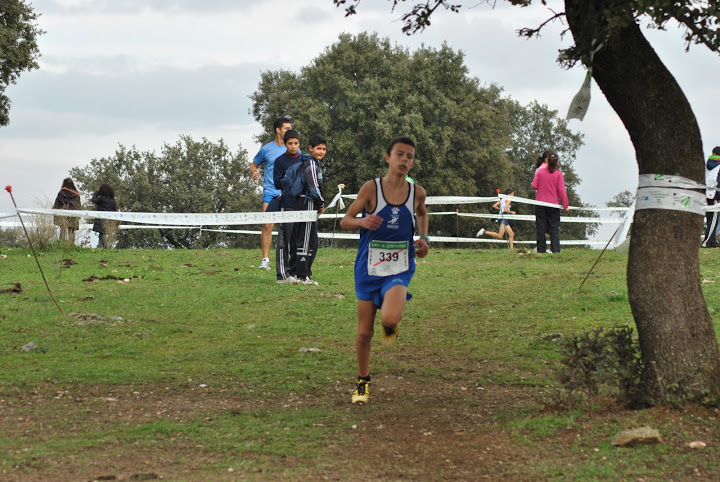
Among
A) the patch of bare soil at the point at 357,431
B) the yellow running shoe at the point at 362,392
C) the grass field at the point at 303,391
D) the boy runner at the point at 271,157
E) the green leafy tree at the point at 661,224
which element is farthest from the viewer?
the boy runner at the point at 271,157

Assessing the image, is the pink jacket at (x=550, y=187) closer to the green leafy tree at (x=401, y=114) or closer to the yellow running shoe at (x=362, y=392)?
the yellow running shoe at (x=362, y=392)

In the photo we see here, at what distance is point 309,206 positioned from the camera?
12.9 meters

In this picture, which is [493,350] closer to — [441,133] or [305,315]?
[305,315]

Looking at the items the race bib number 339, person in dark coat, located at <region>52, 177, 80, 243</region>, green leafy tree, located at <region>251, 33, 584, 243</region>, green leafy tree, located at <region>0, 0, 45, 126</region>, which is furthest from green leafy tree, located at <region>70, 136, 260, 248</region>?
the race bib number 339

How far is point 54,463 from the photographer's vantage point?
4.86m

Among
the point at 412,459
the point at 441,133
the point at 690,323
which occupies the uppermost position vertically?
the point at 441,133

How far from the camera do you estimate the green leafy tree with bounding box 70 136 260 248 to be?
5409 centimetres

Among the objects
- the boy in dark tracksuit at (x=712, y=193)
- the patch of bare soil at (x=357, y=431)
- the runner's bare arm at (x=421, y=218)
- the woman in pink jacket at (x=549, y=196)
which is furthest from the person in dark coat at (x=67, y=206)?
the runner's bare arm at (x=421, y=218)

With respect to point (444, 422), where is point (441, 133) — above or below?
above

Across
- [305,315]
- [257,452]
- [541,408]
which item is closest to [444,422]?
[541,408]

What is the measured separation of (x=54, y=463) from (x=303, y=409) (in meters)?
1.96

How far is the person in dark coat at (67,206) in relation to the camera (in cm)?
1986

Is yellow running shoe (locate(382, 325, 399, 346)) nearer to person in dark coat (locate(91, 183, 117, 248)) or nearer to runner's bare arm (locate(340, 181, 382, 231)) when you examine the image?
runner's bare arm (locate(340, 181, 382, 231))

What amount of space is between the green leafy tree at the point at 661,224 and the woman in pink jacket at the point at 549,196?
510 inches
